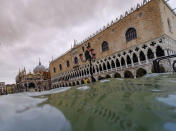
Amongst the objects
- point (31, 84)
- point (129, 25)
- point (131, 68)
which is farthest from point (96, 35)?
point (31, 84)

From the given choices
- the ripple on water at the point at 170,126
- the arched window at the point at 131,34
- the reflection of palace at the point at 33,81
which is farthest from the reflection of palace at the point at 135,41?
the reflection of palace at the point at 33,81

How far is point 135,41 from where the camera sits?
12.5 m

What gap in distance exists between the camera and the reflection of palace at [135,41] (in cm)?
1094

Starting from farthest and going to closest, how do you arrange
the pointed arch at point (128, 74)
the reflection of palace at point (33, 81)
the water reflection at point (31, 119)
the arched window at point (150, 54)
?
the reflection of palace at point (33, 81) → the pointed arch at point (128, 74) → the arched window at point (150, 54) → the water reflection at point (31, 119)

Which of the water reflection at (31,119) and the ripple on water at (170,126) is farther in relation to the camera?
the water reflection at (31,119)

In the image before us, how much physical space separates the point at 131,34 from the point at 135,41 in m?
1.01

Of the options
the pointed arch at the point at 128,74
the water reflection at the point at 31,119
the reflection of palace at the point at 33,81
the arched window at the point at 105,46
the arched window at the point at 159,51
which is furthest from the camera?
the reflection of palace at the point at 33,81

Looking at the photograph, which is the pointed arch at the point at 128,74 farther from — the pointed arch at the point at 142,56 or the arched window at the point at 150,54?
the arched window at the point at 150,54

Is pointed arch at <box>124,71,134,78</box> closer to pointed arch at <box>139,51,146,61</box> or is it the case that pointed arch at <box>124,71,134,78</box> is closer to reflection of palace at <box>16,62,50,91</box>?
pointed arch at <box>139,51,146,61</box>

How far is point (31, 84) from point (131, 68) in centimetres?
2848

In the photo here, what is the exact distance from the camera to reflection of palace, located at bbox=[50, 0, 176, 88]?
10938mm

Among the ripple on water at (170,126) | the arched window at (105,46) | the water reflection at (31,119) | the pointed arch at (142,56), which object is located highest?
the arched window at (105,46)

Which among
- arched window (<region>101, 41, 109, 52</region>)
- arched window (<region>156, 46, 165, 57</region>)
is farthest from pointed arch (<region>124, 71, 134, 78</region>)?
arched window (<region>101, 41, 109, 52</region>)

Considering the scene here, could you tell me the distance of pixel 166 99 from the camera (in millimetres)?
708
